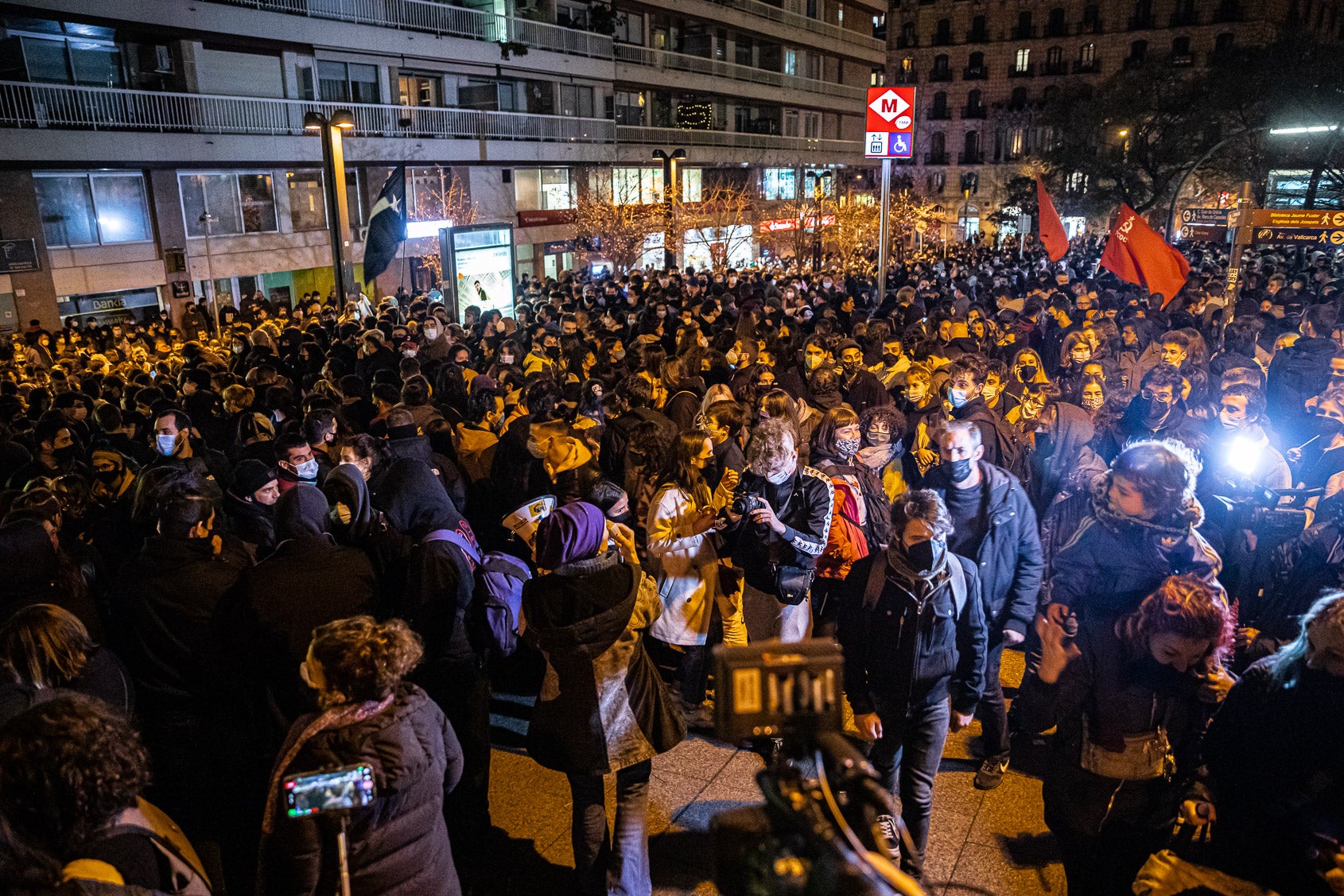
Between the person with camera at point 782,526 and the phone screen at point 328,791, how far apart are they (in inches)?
95.6

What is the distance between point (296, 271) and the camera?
26078 millimetres

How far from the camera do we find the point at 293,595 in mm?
3676

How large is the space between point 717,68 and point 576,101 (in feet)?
32.6

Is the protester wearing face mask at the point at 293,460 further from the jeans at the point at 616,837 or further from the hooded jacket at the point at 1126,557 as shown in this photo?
the hooded jacket at the point at 1126,557

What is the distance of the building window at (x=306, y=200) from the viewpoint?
25.6m

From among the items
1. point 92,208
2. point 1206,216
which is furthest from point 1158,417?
point 1206,216

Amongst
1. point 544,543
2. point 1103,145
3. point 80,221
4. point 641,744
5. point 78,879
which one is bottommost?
point 641,744

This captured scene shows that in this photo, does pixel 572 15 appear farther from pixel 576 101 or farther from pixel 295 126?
pixel 295 126

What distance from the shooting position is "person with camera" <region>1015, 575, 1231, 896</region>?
304 cm

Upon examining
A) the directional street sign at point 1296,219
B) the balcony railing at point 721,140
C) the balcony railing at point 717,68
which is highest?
the balcony railing at point 717,68

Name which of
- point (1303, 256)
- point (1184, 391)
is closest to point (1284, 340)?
point (1184, 391)

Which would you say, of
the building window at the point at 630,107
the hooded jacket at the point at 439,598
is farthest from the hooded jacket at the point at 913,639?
the building window at the point at 630,107

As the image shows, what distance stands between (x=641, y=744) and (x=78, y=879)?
1942 millimetres

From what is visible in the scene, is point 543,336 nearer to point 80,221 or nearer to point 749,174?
point 80,221
